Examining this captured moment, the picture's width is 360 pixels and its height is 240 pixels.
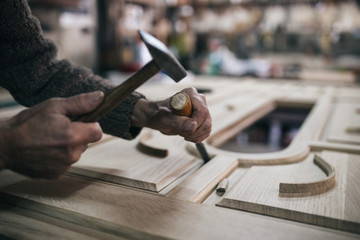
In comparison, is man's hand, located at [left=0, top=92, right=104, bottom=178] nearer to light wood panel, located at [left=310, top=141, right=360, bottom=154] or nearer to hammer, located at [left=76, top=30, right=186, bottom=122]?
hammer, located at [left=76, top=30, right=186, bottom=122]

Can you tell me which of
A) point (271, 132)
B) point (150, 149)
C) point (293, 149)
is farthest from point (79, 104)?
point (271, 132)

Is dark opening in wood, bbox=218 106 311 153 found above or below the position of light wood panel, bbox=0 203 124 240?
below

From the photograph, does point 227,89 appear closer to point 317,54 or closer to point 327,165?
point 327,165

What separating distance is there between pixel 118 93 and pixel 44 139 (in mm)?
194

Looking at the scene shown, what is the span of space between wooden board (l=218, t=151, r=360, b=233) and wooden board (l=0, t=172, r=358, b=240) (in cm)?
3

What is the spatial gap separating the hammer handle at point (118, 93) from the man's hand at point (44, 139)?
46 mm

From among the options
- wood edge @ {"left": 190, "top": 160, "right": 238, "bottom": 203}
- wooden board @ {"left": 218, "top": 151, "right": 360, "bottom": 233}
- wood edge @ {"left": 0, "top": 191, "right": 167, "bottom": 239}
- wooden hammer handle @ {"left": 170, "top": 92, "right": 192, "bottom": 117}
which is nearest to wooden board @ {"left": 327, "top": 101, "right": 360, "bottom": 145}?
wooden board @ {"left": 218, "top": 151, "right": 360, "bottom": 233}

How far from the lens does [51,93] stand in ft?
3.41

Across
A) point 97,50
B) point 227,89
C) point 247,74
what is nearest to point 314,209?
point 227,89

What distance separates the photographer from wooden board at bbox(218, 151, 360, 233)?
2.14 feet

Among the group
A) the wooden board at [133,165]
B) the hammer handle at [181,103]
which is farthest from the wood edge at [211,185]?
the hammer handle at [181,103]

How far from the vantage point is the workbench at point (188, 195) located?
0.63 metres

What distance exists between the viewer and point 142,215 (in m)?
0.67

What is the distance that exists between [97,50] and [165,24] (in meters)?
1.56
